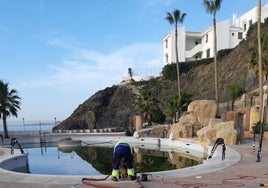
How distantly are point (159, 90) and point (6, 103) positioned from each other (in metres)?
35.5

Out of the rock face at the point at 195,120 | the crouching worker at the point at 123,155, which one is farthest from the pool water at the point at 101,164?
the crouching worker at the point at 123,155

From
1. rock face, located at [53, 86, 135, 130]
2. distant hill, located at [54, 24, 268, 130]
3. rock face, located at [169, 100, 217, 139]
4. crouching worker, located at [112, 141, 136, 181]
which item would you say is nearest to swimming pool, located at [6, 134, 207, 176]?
rock face, located at [169, 100, 217, 139]

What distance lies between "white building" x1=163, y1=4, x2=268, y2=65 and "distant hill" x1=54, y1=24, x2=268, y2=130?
5022mm

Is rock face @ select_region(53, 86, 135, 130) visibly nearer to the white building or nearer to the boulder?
the white building

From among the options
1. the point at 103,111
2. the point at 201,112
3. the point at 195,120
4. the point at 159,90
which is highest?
the point at 159,90

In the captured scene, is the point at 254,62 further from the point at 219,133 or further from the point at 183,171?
the point at 183,171

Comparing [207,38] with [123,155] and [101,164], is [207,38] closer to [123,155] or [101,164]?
[101,164]

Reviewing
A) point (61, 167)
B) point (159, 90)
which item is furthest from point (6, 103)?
point (159, 90)

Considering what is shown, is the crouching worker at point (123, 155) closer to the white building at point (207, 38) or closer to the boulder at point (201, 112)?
the boulder at point (201, 112)

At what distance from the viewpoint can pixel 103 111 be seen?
2606 inches

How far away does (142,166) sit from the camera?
1747cm

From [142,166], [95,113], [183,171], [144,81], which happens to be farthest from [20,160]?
[144,81]

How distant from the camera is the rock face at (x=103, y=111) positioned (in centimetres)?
6356

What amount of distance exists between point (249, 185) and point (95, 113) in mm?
57315
